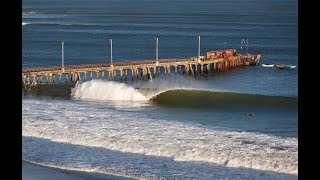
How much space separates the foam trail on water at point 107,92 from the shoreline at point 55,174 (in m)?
21.4

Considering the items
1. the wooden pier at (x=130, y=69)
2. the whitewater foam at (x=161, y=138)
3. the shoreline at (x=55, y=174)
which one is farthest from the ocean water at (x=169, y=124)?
the wooden pier at (x=130, y=69)

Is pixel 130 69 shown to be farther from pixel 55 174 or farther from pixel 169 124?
pixel 55 174

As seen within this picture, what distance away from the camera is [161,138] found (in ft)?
79.7

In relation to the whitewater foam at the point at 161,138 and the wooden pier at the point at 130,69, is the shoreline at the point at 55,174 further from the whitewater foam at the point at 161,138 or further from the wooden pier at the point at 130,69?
the wooden pier at the point at 130,69

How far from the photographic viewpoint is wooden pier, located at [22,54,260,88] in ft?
164

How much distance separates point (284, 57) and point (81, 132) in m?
51.8

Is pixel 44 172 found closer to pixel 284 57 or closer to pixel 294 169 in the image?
pixel 294 169

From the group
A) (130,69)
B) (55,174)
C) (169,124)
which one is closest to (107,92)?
(169,124)

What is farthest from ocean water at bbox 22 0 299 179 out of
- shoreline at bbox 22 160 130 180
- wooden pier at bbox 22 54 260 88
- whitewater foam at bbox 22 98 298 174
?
wooden pier at bbox 22 54 260 88

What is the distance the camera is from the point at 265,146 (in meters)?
22.7

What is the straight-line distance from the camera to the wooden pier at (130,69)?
164ft

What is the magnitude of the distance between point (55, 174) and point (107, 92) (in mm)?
23657

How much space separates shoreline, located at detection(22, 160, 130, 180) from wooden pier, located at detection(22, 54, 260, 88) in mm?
27210
